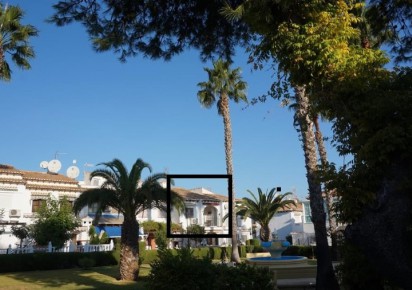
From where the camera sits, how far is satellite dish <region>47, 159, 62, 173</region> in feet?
154

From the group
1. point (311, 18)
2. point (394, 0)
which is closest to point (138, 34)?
point (311, 18)

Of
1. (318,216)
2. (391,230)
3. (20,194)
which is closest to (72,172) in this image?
(20,194)

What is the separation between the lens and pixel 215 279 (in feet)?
25.6

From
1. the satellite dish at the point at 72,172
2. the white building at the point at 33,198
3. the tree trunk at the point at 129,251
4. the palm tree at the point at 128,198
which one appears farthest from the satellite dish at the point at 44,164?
the tree trunk at the point at 129,251

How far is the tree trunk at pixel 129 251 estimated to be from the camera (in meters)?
20.8

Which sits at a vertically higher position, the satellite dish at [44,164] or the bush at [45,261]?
the satellite dish at [44,164]

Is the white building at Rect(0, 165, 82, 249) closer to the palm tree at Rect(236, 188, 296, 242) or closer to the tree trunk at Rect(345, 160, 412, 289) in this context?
the palm tree at Rect(236, 188, 296, 242)

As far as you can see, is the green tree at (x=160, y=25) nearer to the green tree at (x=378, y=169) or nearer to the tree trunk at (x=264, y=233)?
the green tree at (x=378, y=169)

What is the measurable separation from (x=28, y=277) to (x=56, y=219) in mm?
11138

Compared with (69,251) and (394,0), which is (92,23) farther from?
(69,251)

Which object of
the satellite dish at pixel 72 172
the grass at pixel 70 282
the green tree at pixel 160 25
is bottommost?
the grass at pixel 70 282

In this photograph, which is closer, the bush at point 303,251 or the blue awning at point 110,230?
the bush at point 303,251

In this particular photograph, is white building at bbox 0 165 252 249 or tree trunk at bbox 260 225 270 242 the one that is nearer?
white building at bbox 0 165 252 249

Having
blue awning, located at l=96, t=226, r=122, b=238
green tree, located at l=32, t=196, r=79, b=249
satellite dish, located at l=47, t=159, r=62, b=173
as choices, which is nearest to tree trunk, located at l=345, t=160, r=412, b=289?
green tree, located at l=32, t=196, r=79, b=249
